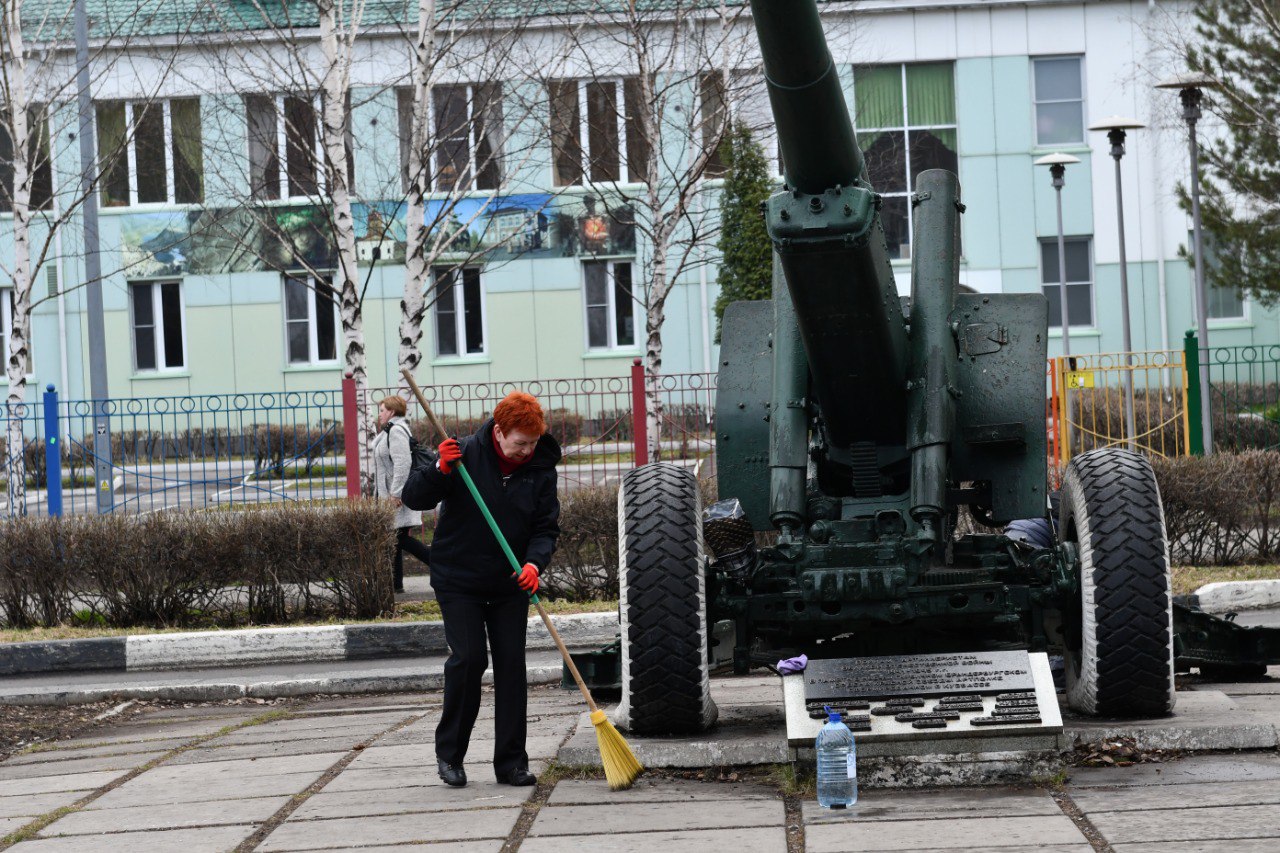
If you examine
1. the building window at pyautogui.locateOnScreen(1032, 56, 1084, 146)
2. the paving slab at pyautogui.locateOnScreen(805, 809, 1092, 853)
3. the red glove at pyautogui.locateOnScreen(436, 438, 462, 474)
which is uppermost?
the building window at pyautogui.locateOnScreen(1032, 56, 1084, 146)

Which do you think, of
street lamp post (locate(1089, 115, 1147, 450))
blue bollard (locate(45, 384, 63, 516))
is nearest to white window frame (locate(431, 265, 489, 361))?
street lamp post (locate(1089, 115, 1147, 450))

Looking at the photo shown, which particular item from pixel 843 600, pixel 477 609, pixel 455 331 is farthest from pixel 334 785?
pixel 455 331

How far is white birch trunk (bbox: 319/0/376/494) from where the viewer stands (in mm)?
14836

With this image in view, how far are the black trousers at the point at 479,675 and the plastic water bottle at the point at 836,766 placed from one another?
3.83 feet

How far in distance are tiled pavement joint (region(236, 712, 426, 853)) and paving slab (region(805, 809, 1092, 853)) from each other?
177cm

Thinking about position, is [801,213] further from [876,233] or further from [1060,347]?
[1060,347]

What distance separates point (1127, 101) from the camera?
27.3 meters

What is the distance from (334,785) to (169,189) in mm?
19925

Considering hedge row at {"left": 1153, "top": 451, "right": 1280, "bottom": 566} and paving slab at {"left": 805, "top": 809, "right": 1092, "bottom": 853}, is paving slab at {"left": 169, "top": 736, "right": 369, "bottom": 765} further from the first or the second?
hedge row at {"left": 1153, "top": 451, "right": 1280, "bottom": 566}

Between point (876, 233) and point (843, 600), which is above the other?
point (876, 233)

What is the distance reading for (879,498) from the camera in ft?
22.4

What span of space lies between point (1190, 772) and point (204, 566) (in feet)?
23.3

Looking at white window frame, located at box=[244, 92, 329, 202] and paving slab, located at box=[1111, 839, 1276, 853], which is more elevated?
white window frame, located at box=[244, 92, 329, 202]

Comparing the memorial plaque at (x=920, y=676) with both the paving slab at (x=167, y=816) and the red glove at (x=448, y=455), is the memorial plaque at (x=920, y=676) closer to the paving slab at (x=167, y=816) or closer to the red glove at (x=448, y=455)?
the red glove at (x=448, y=455)
